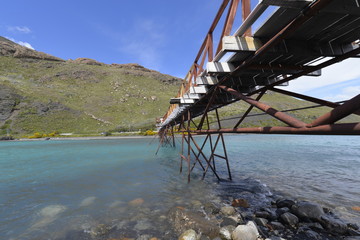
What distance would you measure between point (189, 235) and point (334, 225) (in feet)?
14.2

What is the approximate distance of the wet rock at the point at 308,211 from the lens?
572 centimetres

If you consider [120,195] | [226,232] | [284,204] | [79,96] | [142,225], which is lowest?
[284,204]

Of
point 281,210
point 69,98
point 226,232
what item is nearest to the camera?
point 226,232

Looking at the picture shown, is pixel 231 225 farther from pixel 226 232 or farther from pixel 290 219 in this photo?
pixel 290 219

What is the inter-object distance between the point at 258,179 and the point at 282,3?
34.6ft

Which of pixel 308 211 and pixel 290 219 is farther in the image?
pixel 308 211

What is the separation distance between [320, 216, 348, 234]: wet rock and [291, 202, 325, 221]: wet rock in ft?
0.57

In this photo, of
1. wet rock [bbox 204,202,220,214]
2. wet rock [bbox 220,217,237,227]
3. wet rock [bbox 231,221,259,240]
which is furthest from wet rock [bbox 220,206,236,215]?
wet rock [bbox 231,221,259,240]

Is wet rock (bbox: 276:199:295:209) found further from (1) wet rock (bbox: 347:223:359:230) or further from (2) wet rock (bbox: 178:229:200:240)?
(2) wet rock (bbox: 178:229:200:240)

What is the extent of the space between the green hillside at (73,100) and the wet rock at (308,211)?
5988 centimetres

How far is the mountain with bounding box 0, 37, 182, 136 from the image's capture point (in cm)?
6619

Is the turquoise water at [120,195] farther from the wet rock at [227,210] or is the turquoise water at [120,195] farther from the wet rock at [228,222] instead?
the wet rock at [228,222]

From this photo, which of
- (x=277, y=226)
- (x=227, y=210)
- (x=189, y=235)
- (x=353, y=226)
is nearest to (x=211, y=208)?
(x=227, y=210)

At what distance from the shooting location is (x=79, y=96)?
3371 inches
